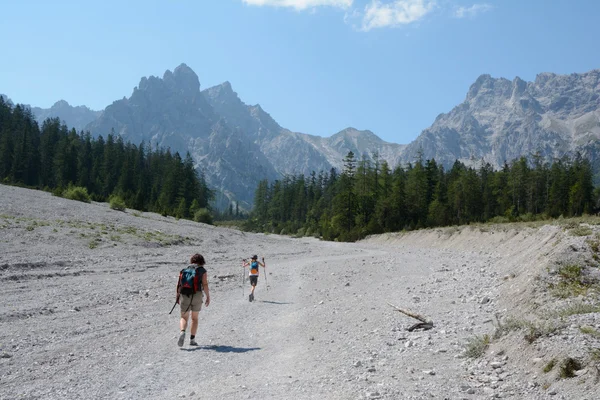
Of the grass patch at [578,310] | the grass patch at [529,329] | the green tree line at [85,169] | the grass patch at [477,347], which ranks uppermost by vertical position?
the green tree line at [85,169]

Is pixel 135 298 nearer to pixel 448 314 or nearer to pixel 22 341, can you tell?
pixel 22 341

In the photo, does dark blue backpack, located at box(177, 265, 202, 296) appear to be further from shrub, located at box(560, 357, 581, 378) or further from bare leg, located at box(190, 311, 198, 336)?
shrub, located at box(560, 357, 581, 378)

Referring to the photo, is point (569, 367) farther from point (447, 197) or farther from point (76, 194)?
point (447, 197)

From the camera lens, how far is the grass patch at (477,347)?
25.7 ft

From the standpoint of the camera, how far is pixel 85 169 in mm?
110500

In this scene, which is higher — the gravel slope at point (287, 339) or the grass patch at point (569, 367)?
the grass patch at point (569, 367)

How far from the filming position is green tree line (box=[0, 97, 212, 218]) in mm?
102750

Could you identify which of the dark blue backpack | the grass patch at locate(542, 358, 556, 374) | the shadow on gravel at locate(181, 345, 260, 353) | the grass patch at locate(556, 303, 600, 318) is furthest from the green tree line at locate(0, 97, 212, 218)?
the grass patch at locate(542, 358, 556, 374)

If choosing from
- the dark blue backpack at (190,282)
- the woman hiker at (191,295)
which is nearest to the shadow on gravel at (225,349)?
the woman hiker at (191,295)

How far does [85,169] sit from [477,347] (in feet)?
394

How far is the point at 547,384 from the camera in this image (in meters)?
5.91

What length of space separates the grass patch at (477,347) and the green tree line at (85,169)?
282 ft

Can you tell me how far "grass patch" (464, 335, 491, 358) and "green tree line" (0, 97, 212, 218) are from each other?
85.8m

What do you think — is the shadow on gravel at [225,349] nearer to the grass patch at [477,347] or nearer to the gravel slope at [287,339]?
the gravel slope at [287,339]
